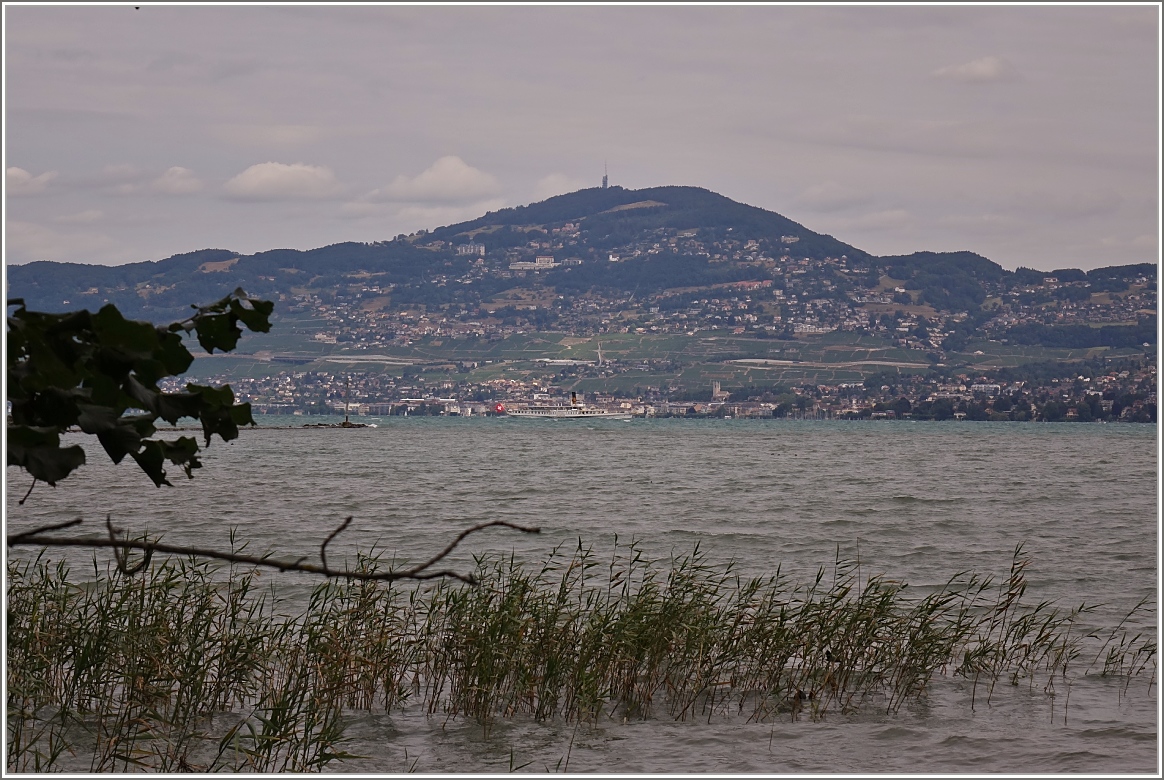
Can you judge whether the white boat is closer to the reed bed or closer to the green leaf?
the reed bed

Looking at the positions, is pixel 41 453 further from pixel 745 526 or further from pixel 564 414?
pixel 564 414

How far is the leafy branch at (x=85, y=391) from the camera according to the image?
2709mm

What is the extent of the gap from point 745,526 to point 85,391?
28327 mm

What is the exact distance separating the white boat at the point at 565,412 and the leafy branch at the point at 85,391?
172 m

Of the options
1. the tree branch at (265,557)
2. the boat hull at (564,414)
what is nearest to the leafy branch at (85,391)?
the tree branch at (265,557)

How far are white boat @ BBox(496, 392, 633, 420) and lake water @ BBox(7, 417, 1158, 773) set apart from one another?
93.6 metres

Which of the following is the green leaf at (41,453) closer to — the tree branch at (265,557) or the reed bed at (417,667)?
the tree branch at (265,557)

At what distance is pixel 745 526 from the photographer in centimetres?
3050

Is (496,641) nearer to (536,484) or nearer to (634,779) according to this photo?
(634,779)

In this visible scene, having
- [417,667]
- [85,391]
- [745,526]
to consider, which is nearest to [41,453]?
[85,391]

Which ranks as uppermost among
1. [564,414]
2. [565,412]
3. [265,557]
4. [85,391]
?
[85,391]

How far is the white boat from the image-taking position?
18218 cm

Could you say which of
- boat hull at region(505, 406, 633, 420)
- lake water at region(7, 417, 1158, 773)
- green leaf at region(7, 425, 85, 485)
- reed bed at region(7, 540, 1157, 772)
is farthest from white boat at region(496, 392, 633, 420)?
green leaf at region(7, 425, 85, 485)

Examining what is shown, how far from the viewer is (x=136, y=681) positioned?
29.5 ft
